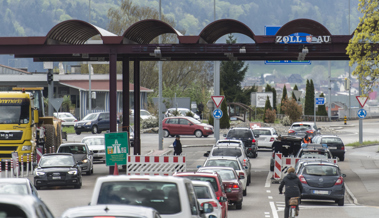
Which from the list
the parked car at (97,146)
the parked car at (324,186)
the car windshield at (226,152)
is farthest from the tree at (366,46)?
the parked car at (97,146)

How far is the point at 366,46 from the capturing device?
2719 cm

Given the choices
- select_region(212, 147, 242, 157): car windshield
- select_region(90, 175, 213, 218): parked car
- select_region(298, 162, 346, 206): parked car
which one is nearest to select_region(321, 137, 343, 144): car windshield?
select_region(212, 147, 242, 157): car windshield

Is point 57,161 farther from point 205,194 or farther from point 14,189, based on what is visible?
point 205,194

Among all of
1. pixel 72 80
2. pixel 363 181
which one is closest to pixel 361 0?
pixel 363 181

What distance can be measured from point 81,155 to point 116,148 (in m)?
11.1

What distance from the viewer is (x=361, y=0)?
28.8 meters

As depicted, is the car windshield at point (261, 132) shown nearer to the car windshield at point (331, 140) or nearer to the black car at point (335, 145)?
the black car at point (335, 145)

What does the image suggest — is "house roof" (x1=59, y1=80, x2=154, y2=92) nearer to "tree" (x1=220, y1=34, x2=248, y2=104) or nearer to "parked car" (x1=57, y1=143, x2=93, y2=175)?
"tree" (x1=220, y1=34, x2=248, y2=104)

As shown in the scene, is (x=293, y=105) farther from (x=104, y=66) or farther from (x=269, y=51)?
(x=269, y=51)

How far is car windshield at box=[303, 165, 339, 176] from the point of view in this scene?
2094cm

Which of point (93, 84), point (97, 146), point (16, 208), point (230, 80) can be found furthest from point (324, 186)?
point (230, 80)

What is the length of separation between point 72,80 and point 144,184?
70640 millimetres

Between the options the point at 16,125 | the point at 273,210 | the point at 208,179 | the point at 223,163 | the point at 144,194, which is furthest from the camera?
the point at 16,125

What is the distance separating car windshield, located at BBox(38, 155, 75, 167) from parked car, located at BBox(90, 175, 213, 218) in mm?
15785
